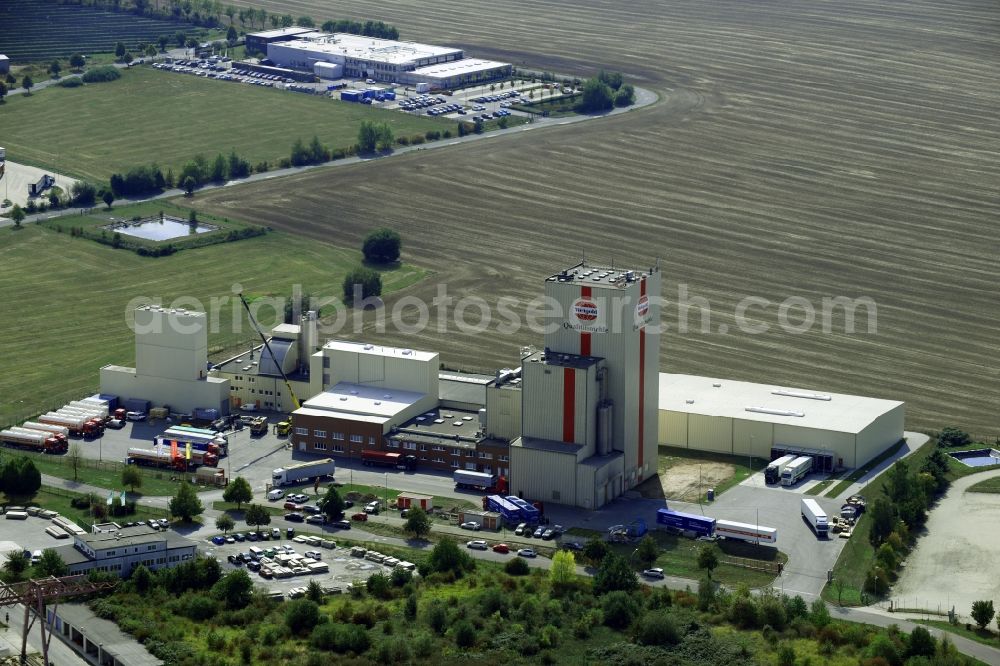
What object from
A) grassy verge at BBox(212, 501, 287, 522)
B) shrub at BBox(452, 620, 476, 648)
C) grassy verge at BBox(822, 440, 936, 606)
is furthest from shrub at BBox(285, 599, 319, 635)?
grassy verge at BBox(822, 440, 936, 606)

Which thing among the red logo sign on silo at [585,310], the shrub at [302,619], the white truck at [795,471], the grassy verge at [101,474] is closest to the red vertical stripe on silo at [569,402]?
the red logo sign on silo at [585,310]

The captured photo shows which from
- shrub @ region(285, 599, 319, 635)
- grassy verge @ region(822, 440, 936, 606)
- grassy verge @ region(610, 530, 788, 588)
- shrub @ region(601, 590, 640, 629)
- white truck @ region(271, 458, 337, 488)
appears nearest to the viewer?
shrub @ region(285, 599, 319, 635)

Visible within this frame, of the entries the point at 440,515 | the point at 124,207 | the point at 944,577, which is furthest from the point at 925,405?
the point at 124,207

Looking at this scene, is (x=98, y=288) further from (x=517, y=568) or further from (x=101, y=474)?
(x=517, y=568)

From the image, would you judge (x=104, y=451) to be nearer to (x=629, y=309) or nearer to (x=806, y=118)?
(x=629, y=309)

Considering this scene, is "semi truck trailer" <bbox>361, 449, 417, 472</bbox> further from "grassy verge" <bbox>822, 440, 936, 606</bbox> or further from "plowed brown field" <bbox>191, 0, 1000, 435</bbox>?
"grassy verge" <bbox>822, 440, 936, 606</bbox>

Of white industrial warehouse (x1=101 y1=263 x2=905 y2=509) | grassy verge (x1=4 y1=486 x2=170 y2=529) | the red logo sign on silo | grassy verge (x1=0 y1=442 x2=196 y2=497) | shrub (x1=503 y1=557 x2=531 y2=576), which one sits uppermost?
the red logo sign on silo
